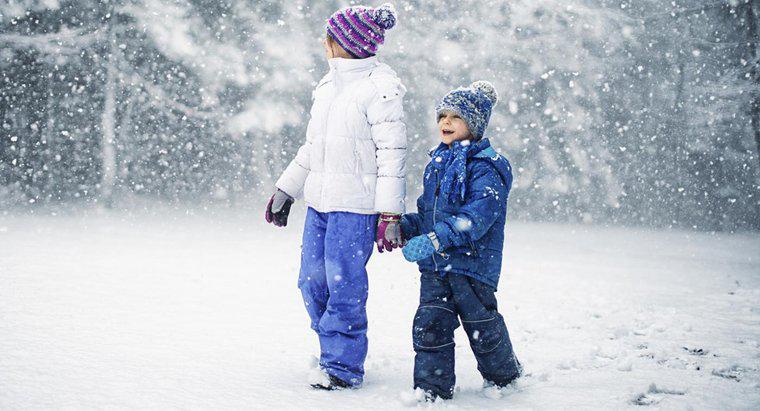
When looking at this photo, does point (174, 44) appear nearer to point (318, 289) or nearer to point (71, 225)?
point (71, 225)

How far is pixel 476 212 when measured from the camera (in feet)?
10.9

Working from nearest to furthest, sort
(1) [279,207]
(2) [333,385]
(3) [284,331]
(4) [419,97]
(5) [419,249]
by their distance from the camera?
(5) [419,249]
(2) [333,385]
(1) [279,207]
(3) [284,331]
(4) [419,97]

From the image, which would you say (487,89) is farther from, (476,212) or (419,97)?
(419,97)

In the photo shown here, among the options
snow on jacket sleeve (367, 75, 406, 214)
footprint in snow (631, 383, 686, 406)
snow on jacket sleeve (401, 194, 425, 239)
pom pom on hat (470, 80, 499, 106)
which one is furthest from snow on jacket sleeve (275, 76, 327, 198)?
footprint in snow (631, 383, 686, 406)

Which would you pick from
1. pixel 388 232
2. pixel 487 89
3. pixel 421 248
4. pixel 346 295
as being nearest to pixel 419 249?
pixel 421 248

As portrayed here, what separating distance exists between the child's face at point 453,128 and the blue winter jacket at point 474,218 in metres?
0.10

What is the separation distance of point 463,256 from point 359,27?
4.61 feet

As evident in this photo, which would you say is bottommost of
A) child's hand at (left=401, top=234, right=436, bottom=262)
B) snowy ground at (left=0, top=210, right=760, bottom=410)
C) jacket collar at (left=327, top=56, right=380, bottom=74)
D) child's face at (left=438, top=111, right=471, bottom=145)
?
snowy ground at (left=0, top=210, right=760, bottom=410)

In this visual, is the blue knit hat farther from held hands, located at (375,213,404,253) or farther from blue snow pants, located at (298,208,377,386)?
blue snow pants, located at (298,208,377,386)

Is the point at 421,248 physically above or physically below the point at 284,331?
above

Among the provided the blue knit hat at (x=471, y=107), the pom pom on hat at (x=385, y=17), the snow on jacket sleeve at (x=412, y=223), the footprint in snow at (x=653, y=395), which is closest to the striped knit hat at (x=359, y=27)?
the pom pom on hat at (x=385, y=17)

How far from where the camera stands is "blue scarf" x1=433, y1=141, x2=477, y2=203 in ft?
11.3

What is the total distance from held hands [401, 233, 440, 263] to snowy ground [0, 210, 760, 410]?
2.43 feet

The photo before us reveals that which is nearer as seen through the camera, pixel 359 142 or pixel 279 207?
pixel 359 142
